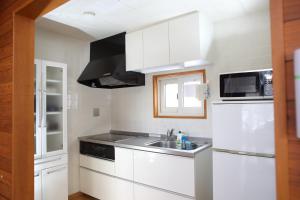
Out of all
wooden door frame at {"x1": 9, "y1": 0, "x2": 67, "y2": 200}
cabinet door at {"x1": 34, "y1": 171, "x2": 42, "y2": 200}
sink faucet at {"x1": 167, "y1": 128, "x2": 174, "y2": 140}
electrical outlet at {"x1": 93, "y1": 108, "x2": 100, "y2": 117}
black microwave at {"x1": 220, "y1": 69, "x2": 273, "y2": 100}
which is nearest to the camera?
wooden door frame at {"x1": 9, "y1": 0, "x2": 67, "y2": 200}

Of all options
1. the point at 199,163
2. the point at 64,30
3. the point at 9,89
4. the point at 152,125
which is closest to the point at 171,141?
the point at 152,125

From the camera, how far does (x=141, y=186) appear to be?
251 cm

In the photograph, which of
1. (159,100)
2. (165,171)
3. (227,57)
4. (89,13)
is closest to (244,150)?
(165,171)

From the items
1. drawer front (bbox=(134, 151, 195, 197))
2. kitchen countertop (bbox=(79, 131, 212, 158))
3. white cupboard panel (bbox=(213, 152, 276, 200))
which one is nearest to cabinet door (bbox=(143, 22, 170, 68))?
kitchen countertop (bbox=(79, 131, 212, 158))

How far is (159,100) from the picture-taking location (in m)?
3.17

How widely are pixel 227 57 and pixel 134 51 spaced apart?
122cm

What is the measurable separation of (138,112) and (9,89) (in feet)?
6.48

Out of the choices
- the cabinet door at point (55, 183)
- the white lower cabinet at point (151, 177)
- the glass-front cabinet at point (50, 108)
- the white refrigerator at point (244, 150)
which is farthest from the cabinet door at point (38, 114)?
the white refrigerator at point (244, 150)

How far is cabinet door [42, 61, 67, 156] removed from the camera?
269cm

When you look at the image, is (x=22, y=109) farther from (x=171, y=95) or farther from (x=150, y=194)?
(x=171, y=95)

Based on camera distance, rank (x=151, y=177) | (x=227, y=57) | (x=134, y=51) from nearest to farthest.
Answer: (x=151, y=177) < (x=227, y=57) < (x=134, y=51)

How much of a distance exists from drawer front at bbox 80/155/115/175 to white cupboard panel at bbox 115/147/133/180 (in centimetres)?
10

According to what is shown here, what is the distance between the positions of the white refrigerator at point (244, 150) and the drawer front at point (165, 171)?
0.27 metres

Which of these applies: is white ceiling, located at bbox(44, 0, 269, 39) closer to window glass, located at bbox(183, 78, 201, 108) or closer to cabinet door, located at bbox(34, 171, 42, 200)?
window glass, located at bbox(183, 78, 201, 108)
